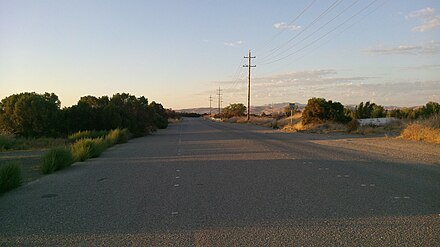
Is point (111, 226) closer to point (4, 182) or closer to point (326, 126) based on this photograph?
point (4, 182)

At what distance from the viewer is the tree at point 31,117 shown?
3600 cm

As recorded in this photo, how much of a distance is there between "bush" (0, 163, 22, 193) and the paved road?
0.36 metres

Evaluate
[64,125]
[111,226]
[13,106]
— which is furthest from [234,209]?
[13,106]

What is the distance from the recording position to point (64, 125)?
36031mm

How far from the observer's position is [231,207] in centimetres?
823

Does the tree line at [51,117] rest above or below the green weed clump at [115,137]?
above

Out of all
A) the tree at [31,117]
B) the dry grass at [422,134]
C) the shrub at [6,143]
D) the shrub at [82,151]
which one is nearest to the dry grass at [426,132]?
the dry grass at [422,134]

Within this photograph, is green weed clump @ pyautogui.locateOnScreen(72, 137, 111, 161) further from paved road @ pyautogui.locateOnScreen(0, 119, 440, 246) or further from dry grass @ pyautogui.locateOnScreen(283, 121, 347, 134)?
dry grass @ pyautogui.locateOnScreen(283, 121, 347, 134)

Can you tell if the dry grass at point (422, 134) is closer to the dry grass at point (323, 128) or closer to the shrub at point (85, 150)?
the dry grass at point (323, 128)

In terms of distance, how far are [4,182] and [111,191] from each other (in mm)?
2705

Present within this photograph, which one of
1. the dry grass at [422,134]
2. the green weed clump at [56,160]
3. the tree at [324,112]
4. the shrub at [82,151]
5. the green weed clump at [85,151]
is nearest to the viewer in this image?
the green weed clump at [56,160]

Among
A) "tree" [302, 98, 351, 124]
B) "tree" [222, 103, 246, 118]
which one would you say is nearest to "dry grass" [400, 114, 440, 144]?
"tree" [302, 98, 351, 124]

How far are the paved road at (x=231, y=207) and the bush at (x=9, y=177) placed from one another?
36cm

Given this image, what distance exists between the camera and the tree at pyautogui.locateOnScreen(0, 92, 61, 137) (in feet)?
118
